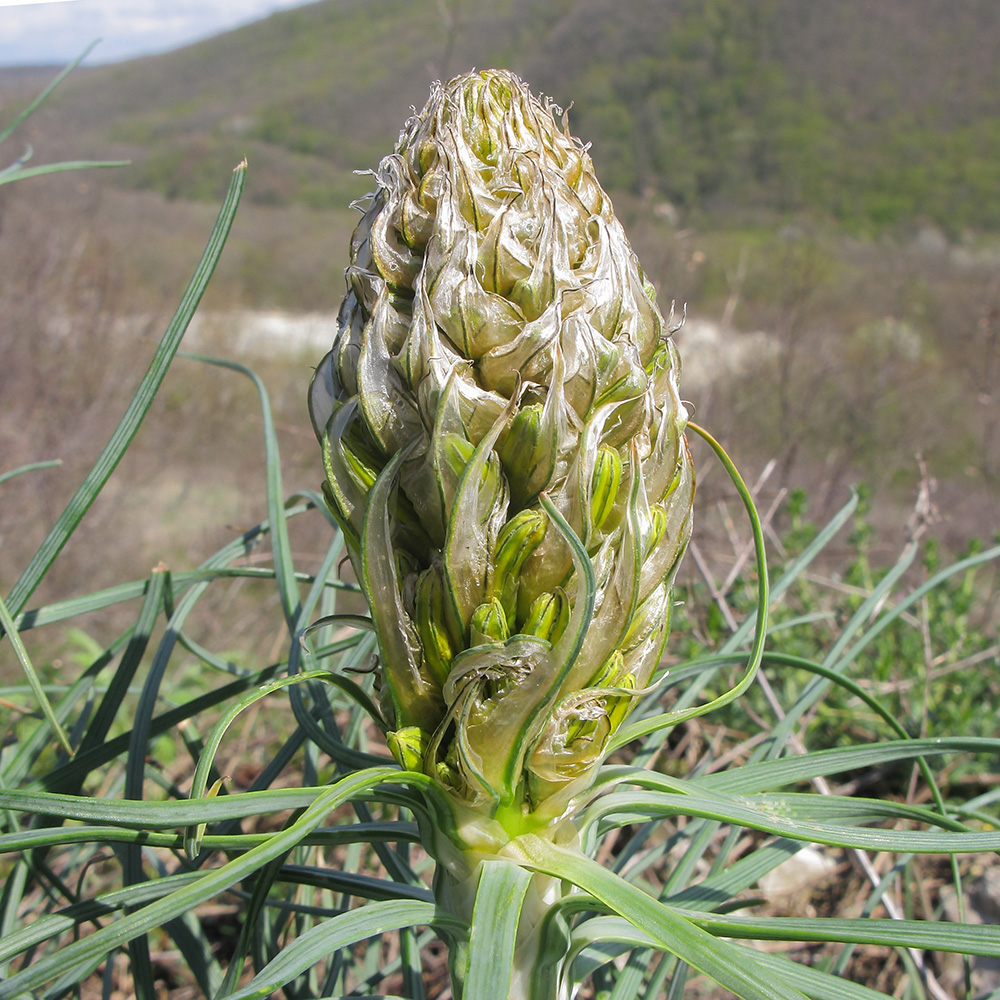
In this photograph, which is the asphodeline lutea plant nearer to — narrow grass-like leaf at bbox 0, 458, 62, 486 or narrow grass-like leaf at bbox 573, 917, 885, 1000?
narrow grass-like leaf at bbox 573, 917, 885, 1000

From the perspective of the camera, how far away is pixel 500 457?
67 centimetres

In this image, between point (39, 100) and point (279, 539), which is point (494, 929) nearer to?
point (279, 539)

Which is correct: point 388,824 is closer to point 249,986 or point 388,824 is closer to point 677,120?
point 249,986

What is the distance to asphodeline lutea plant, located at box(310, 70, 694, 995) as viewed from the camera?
0.65m

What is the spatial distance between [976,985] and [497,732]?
177cm

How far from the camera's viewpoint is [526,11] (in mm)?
16281

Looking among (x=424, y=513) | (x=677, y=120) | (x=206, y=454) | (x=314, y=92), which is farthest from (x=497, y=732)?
(x=314, y=92)

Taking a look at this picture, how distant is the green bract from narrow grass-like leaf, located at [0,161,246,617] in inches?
4.9

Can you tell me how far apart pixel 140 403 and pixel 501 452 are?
334mm

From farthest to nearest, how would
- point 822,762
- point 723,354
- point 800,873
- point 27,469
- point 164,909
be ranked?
point 723,354 → point 800,873 → point 27,469 → point 822,762 → point 164,909

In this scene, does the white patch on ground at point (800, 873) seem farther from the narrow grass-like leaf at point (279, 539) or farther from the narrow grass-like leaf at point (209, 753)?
the narrow grass-like leaf at point (209, 753)

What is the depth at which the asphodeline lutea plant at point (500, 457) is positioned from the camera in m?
0.65

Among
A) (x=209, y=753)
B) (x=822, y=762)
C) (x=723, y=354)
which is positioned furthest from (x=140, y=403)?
(x=723, y=354)

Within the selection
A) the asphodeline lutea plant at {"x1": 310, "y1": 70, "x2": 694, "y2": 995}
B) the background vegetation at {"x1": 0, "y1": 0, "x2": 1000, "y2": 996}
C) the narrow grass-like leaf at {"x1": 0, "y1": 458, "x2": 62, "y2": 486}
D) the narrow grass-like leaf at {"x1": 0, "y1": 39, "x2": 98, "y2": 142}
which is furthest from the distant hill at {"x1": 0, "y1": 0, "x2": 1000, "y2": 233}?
the asphodeline lutea plant at {"x1": 310, "y1": 70, "x2": 694, "y2": 995}
